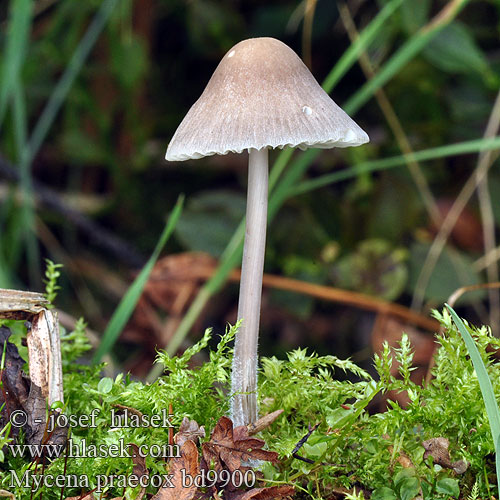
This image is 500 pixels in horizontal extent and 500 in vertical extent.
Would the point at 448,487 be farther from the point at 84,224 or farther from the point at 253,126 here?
the point at 84,224

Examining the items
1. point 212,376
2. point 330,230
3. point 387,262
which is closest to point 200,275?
point 330,230

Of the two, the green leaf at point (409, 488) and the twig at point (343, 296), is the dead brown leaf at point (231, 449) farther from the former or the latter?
the twig at point (343, 296)

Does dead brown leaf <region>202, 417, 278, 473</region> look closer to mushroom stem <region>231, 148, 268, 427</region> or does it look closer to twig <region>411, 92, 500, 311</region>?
mushroom stem <region>231, 148, 268, 427</region>

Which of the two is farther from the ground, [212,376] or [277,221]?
[277,221]

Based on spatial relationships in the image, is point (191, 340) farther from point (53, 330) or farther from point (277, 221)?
point (53, 330)

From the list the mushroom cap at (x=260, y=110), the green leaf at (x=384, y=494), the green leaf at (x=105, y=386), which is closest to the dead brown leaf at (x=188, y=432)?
the green leaf at (x=105, y=386)

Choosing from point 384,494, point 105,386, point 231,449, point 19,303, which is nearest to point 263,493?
point 231,449

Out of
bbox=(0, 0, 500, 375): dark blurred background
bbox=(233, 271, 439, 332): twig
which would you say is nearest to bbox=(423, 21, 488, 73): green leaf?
bbox=(0, 0, 500, 375): dark blurred background
